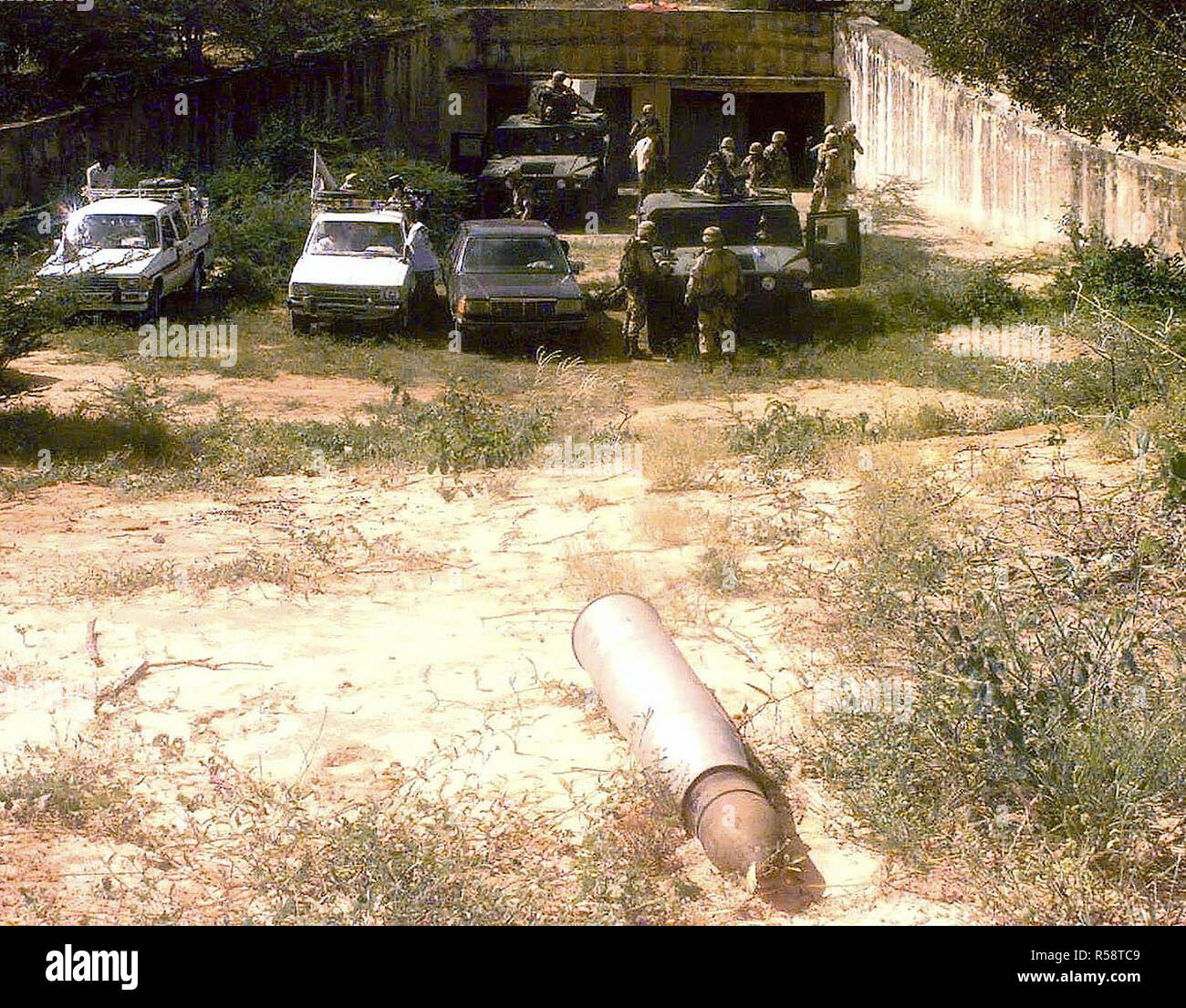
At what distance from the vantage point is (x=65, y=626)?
8.86m

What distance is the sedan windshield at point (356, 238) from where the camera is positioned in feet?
59.9

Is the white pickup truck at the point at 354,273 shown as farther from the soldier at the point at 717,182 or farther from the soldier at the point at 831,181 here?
the soldier at the point at 831,181

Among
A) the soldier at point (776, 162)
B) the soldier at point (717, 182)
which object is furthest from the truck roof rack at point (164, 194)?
the soldier at point (776, 162)

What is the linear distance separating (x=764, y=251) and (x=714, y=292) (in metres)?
1.23

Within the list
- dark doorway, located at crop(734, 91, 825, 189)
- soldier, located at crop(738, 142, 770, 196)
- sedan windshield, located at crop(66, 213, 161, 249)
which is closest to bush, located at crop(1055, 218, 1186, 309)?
soldier, located at crop(738, 142, 770, 196)

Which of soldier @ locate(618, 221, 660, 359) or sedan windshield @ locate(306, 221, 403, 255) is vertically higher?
sedan windshield @ locate(306, 221, 403, 255)

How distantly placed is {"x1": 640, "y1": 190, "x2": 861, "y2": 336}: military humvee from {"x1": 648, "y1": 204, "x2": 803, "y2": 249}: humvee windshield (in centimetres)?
1

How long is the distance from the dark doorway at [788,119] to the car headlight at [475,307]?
17.4 meters

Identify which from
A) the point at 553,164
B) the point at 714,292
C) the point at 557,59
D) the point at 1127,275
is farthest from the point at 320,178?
the point at 557,59

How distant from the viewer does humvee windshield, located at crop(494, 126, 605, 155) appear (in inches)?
979

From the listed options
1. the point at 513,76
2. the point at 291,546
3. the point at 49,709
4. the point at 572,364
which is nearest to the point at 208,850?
the point at 49,709

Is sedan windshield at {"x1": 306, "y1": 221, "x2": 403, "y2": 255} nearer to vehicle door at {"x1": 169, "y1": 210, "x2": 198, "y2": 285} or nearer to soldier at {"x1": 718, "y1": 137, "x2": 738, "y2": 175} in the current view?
vehicle door at {"x1": 169, "y1": 210, "x2": 198, "y2": 285}

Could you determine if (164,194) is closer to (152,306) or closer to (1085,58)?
(152,306)

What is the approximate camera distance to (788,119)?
34.2 metres
